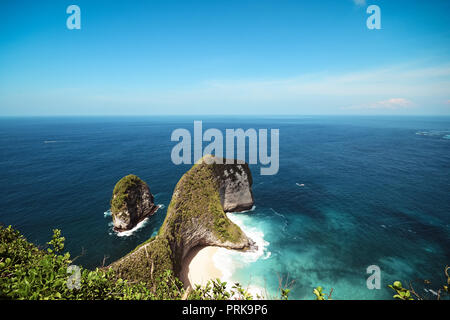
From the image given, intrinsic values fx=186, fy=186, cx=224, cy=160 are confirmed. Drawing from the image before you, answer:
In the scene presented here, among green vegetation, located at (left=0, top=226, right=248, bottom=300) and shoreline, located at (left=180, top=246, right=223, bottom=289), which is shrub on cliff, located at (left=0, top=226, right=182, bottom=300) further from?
shoreline, located at (left=180, top=246, right=223, bottom=289)

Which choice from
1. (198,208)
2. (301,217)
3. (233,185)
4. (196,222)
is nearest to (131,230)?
(196,222)

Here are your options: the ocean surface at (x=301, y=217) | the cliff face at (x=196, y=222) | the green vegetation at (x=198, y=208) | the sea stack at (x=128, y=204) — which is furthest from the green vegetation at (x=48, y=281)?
the sea stack at (x=128, y=204)

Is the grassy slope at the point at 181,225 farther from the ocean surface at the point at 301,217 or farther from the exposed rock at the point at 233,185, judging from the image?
the ocean surface at the point at 301,217

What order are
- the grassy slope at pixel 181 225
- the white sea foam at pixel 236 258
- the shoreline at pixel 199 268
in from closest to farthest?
the grassy slope at pixel 181 225, the shoreline at pixel 199 268, the white sea foam at pixel 236 258

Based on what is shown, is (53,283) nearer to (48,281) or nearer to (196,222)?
(48,281)

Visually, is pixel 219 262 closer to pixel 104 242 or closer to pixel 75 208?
pixel 104 242

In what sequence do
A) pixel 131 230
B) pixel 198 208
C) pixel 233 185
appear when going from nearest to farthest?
pixel 198 208 → pixel 131 230 → pixel 233 185

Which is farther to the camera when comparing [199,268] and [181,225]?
[181,225]
